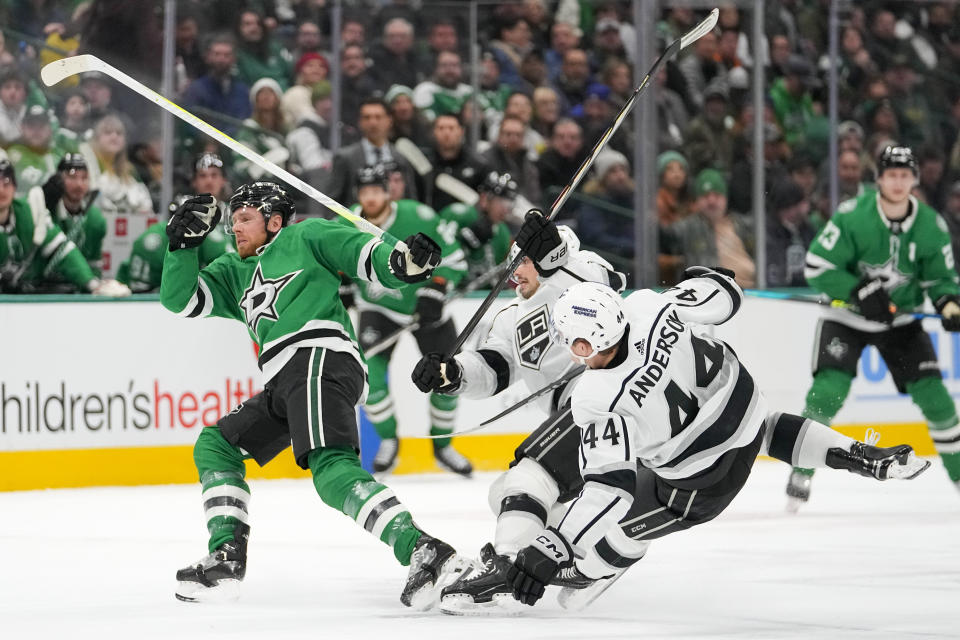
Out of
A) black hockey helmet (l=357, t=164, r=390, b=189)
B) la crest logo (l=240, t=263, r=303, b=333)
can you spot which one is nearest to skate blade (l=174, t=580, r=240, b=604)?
la crest logo (l=240, t=263, r=303, b=333)

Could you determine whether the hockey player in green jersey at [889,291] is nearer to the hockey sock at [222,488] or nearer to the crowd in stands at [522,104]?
the crowd in stands at [522,104]

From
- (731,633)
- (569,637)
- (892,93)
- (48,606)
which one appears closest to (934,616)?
(731,633)

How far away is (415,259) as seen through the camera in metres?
3.88

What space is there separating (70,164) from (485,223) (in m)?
1.92

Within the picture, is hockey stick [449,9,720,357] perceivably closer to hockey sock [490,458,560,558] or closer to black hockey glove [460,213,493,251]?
hockey sock [490,458,560,558]

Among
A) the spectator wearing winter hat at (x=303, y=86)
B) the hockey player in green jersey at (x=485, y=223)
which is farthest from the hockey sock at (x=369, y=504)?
the spectator wearing winter hat at (x=303, y=86)

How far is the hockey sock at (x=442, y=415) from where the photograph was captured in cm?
712

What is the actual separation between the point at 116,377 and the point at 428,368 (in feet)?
10.1

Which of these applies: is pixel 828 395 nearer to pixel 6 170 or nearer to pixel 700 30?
pixel 700 30

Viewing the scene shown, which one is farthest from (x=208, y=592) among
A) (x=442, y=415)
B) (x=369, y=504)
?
(x=442, y=415)

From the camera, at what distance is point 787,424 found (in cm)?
401

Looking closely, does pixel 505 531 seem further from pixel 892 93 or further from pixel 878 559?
pixel 892 93

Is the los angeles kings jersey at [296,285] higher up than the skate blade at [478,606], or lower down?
higher up

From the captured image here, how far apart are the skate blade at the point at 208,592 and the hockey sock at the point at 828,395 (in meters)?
2.72
